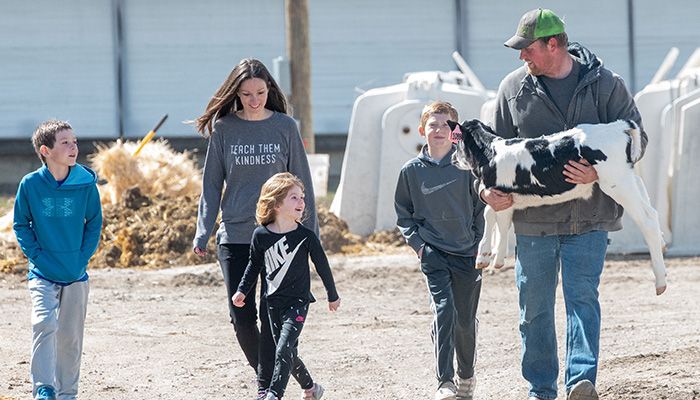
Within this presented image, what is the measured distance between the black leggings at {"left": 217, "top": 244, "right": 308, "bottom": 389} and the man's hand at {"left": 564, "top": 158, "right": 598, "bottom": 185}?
168cm

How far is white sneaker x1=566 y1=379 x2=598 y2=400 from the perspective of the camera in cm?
633

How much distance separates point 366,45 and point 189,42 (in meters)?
3.68

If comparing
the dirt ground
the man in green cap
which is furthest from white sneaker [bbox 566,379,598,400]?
the dirt ground

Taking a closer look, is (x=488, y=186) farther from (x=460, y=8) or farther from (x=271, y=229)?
(x=460, y=8)

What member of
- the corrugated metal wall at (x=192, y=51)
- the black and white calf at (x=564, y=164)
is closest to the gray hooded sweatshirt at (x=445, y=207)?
the black and white calf at (x=564, y=164)

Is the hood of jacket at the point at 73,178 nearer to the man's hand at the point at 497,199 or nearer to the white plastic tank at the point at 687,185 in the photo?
the man's hand at the point at 497,199

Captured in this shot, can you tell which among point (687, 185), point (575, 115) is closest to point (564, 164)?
point (575, 115)

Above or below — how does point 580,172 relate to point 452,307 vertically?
above

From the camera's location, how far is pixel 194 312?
37.1 ft

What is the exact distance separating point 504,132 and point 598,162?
0.59 metres

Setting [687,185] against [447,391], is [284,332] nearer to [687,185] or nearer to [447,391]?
[447,391]

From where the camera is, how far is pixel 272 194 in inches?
265

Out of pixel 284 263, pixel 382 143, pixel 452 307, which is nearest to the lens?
pixel 284 263

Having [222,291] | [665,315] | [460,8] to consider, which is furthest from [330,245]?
[460,8]
